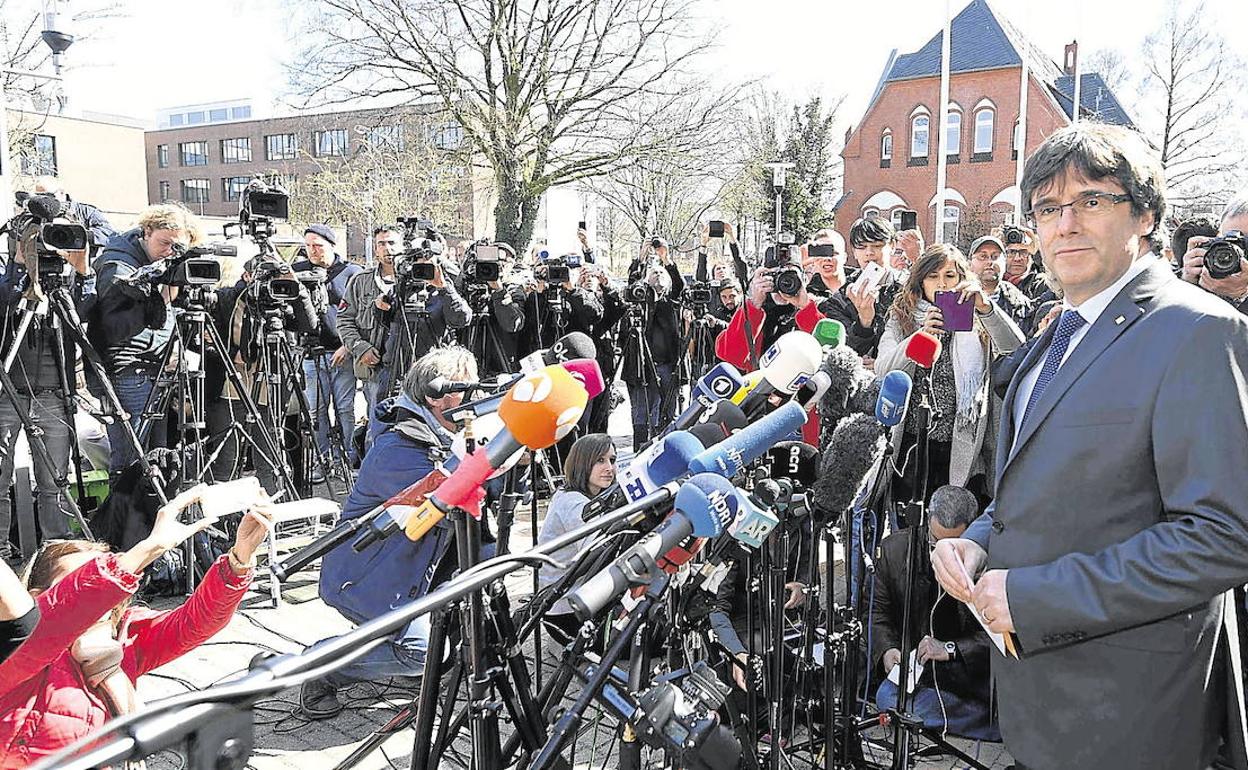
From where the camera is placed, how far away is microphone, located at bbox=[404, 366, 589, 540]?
1.38 meters

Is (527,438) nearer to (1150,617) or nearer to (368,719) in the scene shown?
(1150,617)

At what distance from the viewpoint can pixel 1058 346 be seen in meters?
1.72

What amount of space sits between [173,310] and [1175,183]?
94.0 ft

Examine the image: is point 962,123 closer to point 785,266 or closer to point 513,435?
point 785,266

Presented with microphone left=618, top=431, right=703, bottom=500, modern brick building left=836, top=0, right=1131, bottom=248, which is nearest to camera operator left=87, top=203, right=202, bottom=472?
microphone left=618, top=431, right=703, bottom=500

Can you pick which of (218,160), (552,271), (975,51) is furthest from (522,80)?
(218,160)

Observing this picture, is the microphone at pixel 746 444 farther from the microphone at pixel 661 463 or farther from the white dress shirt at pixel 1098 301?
the white dress shirt at pixel 1098 301

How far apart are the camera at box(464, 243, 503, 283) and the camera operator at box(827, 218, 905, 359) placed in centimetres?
244

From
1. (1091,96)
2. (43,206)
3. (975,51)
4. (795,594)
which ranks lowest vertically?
(795,594)

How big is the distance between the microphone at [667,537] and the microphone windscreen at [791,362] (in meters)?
0.53

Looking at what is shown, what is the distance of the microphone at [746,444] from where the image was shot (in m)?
1.36

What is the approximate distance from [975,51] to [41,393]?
35.5 m

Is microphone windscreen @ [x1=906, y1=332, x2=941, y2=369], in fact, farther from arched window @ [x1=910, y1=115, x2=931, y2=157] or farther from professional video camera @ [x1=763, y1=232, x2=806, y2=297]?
arched window @ [x1=910, y1=115, x2=931, y2=157]

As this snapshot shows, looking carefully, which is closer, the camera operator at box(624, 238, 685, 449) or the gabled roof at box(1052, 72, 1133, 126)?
the camera operator at box(624, 238, 685, 449)
